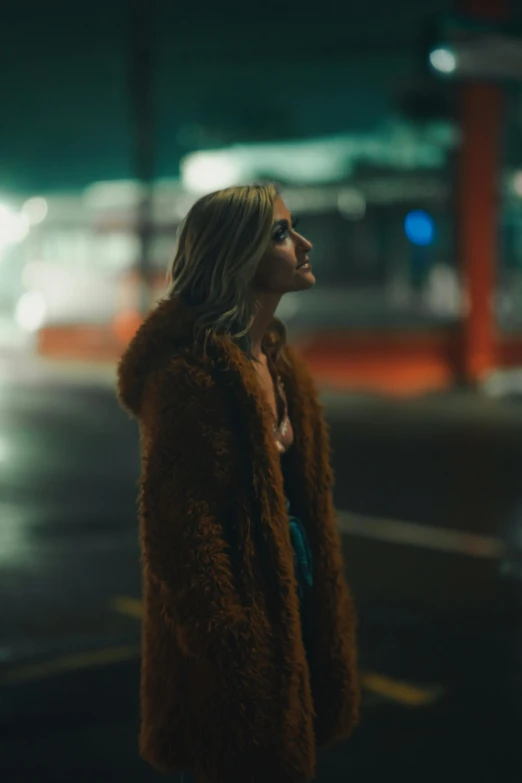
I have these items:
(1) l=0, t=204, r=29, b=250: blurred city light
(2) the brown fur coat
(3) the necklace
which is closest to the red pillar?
(3) the necklace

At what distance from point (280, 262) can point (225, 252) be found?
0.50ft

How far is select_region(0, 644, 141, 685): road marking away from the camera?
5.46m

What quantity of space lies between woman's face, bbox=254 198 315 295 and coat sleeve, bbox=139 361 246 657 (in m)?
0.30

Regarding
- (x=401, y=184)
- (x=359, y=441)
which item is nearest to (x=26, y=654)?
(x=359, y=441)

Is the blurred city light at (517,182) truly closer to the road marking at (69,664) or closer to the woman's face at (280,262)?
the road marking at (69,664)

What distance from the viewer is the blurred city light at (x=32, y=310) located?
35.5 metres

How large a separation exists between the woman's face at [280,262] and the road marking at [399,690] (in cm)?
282

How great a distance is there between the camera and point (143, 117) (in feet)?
66.1

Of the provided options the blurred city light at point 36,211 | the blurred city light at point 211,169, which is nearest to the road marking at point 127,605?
the blurred city light at point 36,211

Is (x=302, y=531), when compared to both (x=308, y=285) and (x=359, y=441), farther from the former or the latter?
(x=359, y=441)

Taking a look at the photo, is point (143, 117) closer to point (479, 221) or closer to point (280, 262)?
point (479, 221)

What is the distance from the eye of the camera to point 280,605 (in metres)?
2.56

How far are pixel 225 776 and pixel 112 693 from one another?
279 cm

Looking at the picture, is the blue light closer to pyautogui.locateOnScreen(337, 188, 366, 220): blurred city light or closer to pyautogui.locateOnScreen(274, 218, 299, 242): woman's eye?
pyautogui.locateOnScreen(337, 188, 366, 220): blurred city light
